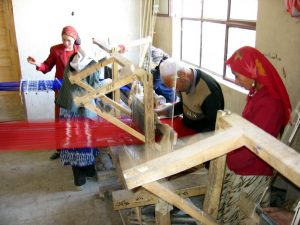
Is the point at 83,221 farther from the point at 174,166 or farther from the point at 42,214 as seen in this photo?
the point at 174,166

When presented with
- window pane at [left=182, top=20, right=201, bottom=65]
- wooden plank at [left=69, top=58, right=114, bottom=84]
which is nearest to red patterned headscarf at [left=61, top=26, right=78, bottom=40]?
wooden plank at [left=69, top=58, right=114, bottom=84]

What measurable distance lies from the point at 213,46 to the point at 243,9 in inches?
27.7

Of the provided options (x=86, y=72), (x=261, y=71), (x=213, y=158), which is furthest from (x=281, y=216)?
(x=86, y=72)

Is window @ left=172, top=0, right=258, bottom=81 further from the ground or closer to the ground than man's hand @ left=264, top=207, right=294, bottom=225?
further from the ground

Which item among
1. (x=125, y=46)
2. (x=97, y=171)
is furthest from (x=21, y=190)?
(x=125, y=46)

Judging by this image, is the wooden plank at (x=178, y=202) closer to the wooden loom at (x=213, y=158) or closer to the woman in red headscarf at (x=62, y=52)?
the wooden loom at (x=213, y=158)

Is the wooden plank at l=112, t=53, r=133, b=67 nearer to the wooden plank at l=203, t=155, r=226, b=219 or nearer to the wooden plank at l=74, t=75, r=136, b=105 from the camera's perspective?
the wooden plank at l=74, t=75, r=136, b=105

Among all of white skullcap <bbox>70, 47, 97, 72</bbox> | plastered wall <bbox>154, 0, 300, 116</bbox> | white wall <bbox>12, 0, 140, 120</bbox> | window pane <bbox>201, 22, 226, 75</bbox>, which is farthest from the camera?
white wall <bbox>12, 0, 140, 120</bbox>

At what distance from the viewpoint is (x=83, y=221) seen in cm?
268

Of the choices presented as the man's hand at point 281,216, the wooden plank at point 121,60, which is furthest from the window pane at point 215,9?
the man's hand at point 281,216

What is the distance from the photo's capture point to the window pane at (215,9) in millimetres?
3593

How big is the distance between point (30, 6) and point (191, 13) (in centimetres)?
230

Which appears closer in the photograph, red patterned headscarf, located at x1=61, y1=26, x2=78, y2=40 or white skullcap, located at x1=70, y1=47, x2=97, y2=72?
white skullcap, located at x1=70, y1=47, x2=97, y2=72

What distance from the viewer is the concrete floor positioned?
272cm
